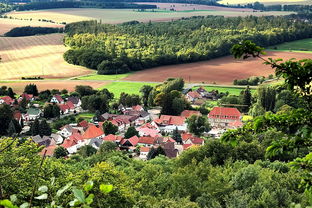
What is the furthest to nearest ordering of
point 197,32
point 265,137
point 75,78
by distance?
point 197,32 → point 75,78 → point 265,137

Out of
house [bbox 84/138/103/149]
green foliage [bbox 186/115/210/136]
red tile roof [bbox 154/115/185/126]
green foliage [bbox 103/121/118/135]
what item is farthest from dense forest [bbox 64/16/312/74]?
house [bbox 84/138/103/149]

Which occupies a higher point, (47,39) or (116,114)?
(47,39)

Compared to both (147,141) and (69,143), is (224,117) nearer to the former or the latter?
(147,141)

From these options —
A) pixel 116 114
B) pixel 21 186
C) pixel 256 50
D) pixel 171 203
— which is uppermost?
pixel 256 50

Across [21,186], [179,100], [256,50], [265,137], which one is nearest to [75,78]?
[179,100]

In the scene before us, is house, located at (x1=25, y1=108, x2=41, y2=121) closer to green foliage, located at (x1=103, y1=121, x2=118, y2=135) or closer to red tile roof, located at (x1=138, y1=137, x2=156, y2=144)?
green foliage, located at (x1=103, y1=121, x2=118, y2=135)

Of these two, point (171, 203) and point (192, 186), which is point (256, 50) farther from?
point (192, 186)

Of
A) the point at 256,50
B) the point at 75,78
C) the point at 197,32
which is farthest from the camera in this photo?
the point at 197,32

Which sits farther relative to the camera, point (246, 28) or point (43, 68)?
point (246, 28)
